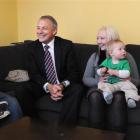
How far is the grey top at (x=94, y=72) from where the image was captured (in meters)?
3.06

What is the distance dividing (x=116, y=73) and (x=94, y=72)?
1.15ft

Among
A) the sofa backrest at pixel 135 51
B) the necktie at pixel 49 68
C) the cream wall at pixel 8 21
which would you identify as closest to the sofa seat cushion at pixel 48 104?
the necktie at pixel 49 68

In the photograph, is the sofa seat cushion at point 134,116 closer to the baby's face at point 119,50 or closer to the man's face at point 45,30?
the baby's face at point 119,50

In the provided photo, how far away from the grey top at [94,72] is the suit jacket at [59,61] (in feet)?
0.39

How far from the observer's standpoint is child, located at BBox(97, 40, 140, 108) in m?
2.78

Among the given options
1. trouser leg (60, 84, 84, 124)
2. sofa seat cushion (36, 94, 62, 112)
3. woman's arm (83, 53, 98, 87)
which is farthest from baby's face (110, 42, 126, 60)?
sofa seat cushion (36, 94, 62, 112)

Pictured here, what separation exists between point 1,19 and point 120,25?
4.48 feet

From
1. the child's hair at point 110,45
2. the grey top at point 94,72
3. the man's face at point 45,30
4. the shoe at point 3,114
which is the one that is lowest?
the shoe at point 3,114

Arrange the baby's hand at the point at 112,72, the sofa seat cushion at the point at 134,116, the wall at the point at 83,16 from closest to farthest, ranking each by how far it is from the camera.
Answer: the sofa seat cushion at the point at 134,116, the baby's hand at the point at 112,72, the wall at the point at 83,16

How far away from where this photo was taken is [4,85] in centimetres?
305

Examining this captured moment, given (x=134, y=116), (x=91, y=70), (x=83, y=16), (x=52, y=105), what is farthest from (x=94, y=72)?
(x=83, y=16)

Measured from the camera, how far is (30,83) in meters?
3.17

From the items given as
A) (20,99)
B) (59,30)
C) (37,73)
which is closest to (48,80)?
(37,73)

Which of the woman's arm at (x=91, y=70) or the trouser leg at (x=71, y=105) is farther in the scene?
the woman's arm at (x=91, y=70)
